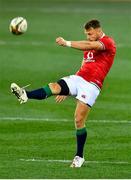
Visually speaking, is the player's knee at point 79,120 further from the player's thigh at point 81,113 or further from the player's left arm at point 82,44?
the player's left arm at point 82,44

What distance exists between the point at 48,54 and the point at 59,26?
10.8 meters

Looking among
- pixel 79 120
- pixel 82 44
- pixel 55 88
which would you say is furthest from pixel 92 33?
pixel 79 120

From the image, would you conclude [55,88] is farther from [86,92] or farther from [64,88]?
[86,92]

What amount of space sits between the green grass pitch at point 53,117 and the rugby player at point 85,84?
2.54ft

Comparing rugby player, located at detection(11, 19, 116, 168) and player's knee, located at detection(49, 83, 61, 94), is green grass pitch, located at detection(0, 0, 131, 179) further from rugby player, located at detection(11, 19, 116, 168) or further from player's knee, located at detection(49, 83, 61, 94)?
player's knee, located at detection(49, 83, 61, 94)

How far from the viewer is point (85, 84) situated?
56.5 ft

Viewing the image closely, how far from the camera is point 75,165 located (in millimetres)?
16812

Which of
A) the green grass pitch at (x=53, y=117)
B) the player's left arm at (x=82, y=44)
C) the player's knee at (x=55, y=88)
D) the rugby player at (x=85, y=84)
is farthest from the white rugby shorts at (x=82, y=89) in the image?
the green grass pitch at (x=53, y=117)

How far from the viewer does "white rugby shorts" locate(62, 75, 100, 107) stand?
672 inches

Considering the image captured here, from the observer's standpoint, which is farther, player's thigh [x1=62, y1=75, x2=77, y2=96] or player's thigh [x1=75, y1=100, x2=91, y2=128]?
player's thigh [x1=62, y1=75, x2=77, y2=96]

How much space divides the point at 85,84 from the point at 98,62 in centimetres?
45

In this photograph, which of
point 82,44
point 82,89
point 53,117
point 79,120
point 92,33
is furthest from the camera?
point 53,117

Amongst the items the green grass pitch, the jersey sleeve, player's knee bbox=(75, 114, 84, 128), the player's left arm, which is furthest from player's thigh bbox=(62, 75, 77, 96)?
the green grass pitch

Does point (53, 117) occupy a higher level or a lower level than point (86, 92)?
lower
